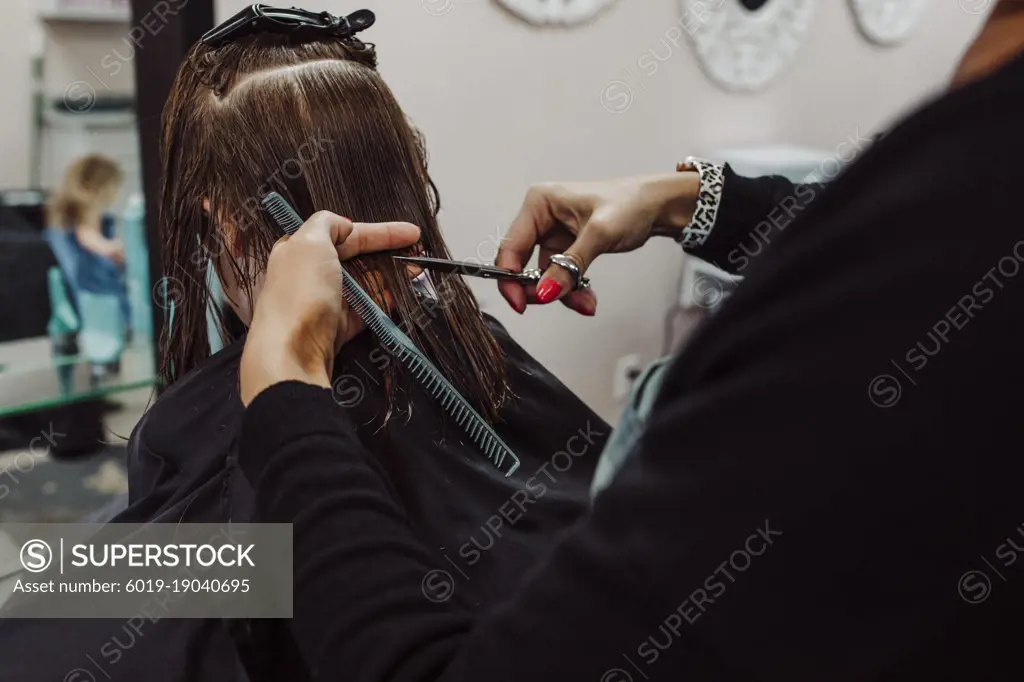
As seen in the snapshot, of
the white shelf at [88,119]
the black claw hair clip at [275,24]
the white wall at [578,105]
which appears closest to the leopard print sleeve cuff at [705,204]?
the white wall at [578,105]

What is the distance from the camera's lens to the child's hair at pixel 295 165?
0.79 meters

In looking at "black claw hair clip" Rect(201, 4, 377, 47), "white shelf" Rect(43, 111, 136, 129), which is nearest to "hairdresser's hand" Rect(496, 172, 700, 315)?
"black claw hair clip" Rect(201, 4, 377, 47)

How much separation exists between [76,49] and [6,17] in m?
0.07

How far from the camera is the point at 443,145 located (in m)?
1.04

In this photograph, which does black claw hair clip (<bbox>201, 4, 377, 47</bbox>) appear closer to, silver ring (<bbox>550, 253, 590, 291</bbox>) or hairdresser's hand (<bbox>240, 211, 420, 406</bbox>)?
hairdresser's hand (<bbox>240, 211, 420, 406</bbox>)

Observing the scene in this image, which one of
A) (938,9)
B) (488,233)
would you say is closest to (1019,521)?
(488,233)

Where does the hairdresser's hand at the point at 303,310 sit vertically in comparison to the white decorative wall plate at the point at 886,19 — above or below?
below

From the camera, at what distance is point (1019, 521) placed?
1.09 ft

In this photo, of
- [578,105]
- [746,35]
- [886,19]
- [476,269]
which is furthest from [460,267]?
[886,19]

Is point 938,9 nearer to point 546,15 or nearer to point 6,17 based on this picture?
point 546,15

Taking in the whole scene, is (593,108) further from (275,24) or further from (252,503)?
(252,503)

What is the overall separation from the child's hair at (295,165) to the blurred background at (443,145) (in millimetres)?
112

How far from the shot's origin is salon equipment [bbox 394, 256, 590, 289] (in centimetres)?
79

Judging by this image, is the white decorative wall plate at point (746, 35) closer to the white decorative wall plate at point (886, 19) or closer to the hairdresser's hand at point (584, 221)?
the white decorative wall plate at point (886, 19)
